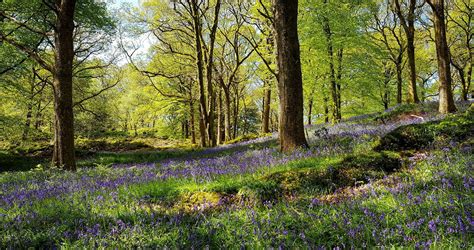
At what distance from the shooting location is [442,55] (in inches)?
436

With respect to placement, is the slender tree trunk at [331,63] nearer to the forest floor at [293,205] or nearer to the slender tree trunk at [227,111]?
the slender tree trunk at [227,111]

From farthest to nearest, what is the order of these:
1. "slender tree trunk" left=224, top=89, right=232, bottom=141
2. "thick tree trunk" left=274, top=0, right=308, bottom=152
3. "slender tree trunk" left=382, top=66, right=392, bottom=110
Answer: "slender tree trunk" left=382, top=66, right=392, bottom=110 → "slender tree trunk" left=224, top=89, right=232, bottom=141 → "thick tree trunk" left=274, top=0, right=308, bottom=152

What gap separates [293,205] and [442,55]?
10.6m

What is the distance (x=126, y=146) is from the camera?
2783 cm

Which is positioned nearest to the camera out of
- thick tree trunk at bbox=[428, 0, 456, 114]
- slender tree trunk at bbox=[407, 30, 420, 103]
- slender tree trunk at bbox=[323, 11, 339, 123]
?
thick tree trunk at bbox=[428, 0, 456, 114]

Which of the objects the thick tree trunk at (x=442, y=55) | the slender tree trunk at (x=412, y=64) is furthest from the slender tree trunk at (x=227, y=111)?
the thick tree trunk at (x=442, y=55)

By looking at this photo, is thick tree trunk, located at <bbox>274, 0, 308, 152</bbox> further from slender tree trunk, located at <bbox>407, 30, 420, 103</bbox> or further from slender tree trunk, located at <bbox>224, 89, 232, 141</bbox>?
slender tree trunk, located at <bbox>224, 89, 232, 141</bbox>

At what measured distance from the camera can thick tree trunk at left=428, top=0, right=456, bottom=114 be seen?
1088cm

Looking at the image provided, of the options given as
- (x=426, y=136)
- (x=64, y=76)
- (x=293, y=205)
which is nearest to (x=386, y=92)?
(x=426, y=136)

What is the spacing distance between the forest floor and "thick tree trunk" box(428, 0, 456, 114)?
18.0 ft

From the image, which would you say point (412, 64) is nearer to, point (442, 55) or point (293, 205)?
point (442, 55)

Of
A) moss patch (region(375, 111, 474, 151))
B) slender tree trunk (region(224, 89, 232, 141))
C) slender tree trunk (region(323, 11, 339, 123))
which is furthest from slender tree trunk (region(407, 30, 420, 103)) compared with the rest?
moss patch (region(375, 111, 474, 151))

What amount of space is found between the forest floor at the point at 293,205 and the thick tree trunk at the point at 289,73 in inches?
42.0

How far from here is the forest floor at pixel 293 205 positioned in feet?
9.00
